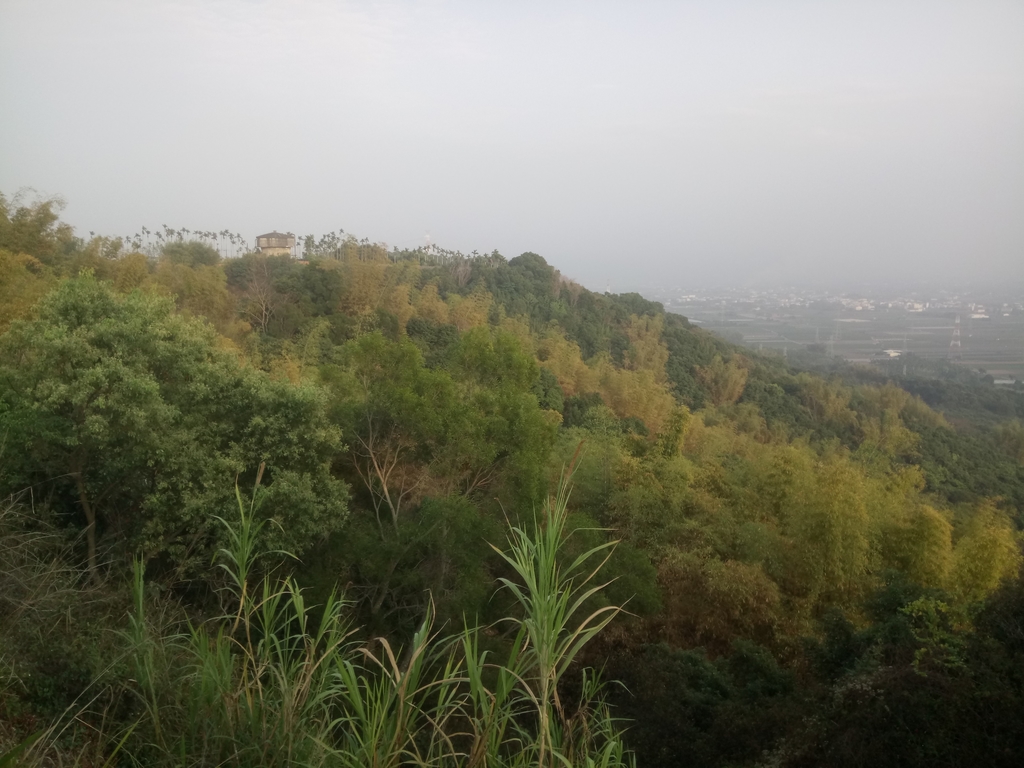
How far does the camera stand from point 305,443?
553 cm

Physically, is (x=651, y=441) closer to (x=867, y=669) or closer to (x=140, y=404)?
(x=867, y=669)

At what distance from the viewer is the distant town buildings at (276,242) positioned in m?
31.1

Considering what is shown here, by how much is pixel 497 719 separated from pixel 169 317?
5742 mm

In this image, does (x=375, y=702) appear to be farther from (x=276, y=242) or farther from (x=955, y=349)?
(x=276, y=242)

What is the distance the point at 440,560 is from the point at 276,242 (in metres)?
29.5

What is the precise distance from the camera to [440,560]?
5492mm

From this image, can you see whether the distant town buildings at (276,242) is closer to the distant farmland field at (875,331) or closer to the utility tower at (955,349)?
the distant farmland field at (875,331)

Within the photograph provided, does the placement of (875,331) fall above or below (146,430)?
above

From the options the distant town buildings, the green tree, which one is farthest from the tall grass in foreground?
the distant town buildings

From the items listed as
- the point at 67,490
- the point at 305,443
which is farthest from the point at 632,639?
the point at 67,490

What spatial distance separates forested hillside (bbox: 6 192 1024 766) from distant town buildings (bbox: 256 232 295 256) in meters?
22.2

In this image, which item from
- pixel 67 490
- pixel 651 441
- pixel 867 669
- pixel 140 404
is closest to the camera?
pixel 867 669

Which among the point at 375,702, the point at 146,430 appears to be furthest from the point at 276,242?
the point at 375,702

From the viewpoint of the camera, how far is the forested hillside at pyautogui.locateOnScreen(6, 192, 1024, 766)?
2430 millimetres
